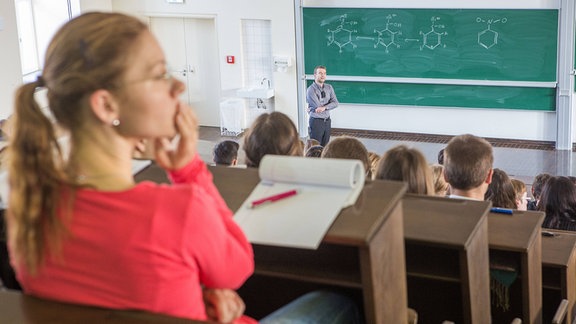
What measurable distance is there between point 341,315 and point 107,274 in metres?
0.78

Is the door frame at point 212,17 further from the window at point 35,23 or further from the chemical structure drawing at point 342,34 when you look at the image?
the chemical structure drawing at point 342,34

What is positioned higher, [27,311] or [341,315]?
[27,311]

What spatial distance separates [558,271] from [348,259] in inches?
81.0

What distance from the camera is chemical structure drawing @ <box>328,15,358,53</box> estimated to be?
41.5ft

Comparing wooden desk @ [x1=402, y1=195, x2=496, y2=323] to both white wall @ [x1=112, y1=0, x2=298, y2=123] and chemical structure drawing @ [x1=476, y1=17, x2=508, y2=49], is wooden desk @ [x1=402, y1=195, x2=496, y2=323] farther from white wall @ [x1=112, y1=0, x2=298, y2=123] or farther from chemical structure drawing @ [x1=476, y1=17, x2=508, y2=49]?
white wall @ [x1=112, y1=0, x2=298, y2=123]

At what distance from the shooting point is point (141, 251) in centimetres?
160

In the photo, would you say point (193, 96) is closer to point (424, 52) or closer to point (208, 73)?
point (208, 73)

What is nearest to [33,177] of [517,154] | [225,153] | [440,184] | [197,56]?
[440,184]

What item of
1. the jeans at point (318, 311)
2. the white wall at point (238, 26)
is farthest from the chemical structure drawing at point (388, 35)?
the jeans at point (318, 311)

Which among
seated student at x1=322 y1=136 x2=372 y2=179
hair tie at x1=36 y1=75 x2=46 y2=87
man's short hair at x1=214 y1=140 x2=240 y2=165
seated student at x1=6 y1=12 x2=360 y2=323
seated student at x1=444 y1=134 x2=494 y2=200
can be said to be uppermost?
hair tie at x1=36 y1=75 x2=46 y2=87

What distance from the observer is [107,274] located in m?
1.64

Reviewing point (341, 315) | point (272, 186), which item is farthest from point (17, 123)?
point (341, 315)

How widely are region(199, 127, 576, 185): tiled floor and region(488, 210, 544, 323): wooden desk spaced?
653cm

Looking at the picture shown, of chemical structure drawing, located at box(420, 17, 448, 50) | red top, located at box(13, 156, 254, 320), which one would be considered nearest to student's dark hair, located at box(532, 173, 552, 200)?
red top, located at box(13, 156, 254, 320)
